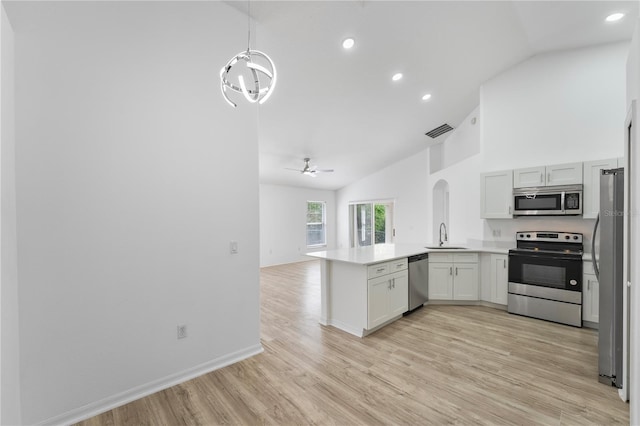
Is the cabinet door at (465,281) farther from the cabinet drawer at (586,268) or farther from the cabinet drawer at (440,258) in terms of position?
the cabinet drawer at (586,268)

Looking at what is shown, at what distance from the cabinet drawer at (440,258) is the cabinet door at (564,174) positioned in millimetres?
1640

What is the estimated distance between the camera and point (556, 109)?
407 cm

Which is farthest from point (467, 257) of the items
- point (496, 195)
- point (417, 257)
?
point (496, 195)

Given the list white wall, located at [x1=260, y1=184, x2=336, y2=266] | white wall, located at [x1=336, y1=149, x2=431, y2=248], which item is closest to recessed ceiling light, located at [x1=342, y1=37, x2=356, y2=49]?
white wall, located at [x1=336, y1=149, x2=431, y2=248]

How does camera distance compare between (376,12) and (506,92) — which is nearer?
(376,12)

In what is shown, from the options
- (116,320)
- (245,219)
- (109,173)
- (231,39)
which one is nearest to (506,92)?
(231,39)

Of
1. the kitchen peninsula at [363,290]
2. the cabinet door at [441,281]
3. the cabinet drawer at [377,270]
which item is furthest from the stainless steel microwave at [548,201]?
the cabinet drawer at [377,270]

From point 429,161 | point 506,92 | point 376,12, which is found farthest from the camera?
point 429,161

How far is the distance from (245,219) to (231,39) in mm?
1741

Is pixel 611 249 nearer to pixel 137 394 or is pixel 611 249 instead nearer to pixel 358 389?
pixel 358 389

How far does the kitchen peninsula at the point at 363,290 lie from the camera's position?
129 inches

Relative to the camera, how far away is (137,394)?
7.36 feet

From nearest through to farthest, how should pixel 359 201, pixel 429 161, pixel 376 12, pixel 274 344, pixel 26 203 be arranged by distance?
pixel 26 203 → pixel 376 12 → pixel 274 344 → pixel 429 161 → pixel 359 201

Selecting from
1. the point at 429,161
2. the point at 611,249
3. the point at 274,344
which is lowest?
the point at 274,344
